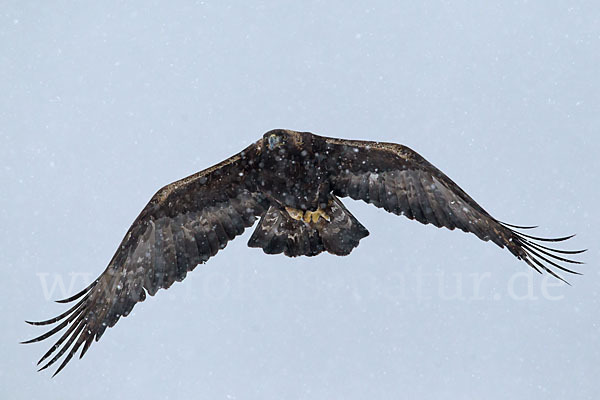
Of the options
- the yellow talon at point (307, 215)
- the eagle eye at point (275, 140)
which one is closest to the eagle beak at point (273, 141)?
the eagle eye at point (275, 140)

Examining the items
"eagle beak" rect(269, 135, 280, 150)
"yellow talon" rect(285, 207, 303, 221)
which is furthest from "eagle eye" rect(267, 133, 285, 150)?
"yellow talon" rect(285, 207, 303, 221)

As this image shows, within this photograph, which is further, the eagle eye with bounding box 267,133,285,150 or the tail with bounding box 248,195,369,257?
the tail with bounding box 248,195,369,257

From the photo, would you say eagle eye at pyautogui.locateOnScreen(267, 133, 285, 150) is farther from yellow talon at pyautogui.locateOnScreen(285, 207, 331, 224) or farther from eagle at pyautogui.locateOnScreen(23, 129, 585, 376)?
yellow talon at pyautogui.locateOnScreen(285, 207, 331, 224)

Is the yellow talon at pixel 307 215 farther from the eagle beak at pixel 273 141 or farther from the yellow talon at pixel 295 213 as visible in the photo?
the eagle beak at pixel 273 141

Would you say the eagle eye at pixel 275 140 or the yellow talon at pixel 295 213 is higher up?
the eagle eye at pixel 275 140

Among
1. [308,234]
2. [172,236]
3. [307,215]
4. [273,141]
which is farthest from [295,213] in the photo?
[172,236]

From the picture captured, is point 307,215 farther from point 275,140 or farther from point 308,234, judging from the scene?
point 275,140
